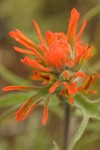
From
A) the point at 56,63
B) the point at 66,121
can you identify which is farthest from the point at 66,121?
the point at 56,63

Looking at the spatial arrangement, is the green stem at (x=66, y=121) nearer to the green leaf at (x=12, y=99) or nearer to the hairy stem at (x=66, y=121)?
the hairy stem at (x=66, y=121)

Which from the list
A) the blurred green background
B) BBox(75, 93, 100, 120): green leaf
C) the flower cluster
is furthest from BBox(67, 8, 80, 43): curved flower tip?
the blurred green background

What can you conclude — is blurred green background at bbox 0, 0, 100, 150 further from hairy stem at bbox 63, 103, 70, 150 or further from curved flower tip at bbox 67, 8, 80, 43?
curved flower tip at bbox 67, 8, 80, 43

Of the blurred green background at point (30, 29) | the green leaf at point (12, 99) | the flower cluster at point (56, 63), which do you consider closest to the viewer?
the flower cluster at point (56, 63)

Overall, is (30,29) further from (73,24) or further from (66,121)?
(73,24)

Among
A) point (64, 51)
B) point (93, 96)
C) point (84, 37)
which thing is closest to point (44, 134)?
point (93, 96)

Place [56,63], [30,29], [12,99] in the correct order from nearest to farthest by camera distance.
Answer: [56,63]
[12,99]
[30,29]

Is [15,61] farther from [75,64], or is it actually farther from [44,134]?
[75,64]

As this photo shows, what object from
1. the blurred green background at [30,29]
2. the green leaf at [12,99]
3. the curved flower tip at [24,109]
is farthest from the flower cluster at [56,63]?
the blurred green background at [30,29]
